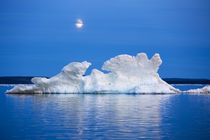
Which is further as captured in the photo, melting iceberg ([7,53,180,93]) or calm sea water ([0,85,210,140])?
melting iceberg ([7,53,180,93])

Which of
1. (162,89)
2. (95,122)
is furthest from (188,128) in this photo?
(162,89)

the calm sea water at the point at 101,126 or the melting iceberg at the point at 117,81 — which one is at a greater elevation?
the melting iceberg at the point at 117,81

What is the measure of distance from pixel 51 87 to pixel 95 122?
23.2m

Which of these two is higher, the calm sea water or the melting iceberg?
the melting iceberg

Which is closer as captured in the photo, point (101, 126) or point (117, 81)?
point (101, 126)

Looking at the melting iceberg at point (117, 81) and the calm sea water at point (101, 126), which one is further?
the melting iceberg at point (117, 81)

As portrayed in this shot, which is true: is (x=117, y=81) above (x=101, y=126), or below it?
above

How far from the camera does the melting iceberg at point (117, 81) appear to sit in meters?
37.8

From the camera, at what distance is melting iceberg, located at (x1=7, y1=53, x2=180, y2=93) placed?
37.8 meters

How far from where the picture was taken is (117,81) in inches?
1545

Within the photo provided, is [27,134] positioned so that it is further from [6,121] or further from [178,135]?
[178,135]

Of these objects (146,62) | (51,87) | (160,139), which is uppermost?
(146,62)

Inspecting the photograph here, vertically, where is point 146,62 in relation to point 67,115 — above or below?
above

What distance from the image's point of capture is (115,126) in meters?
14.3
